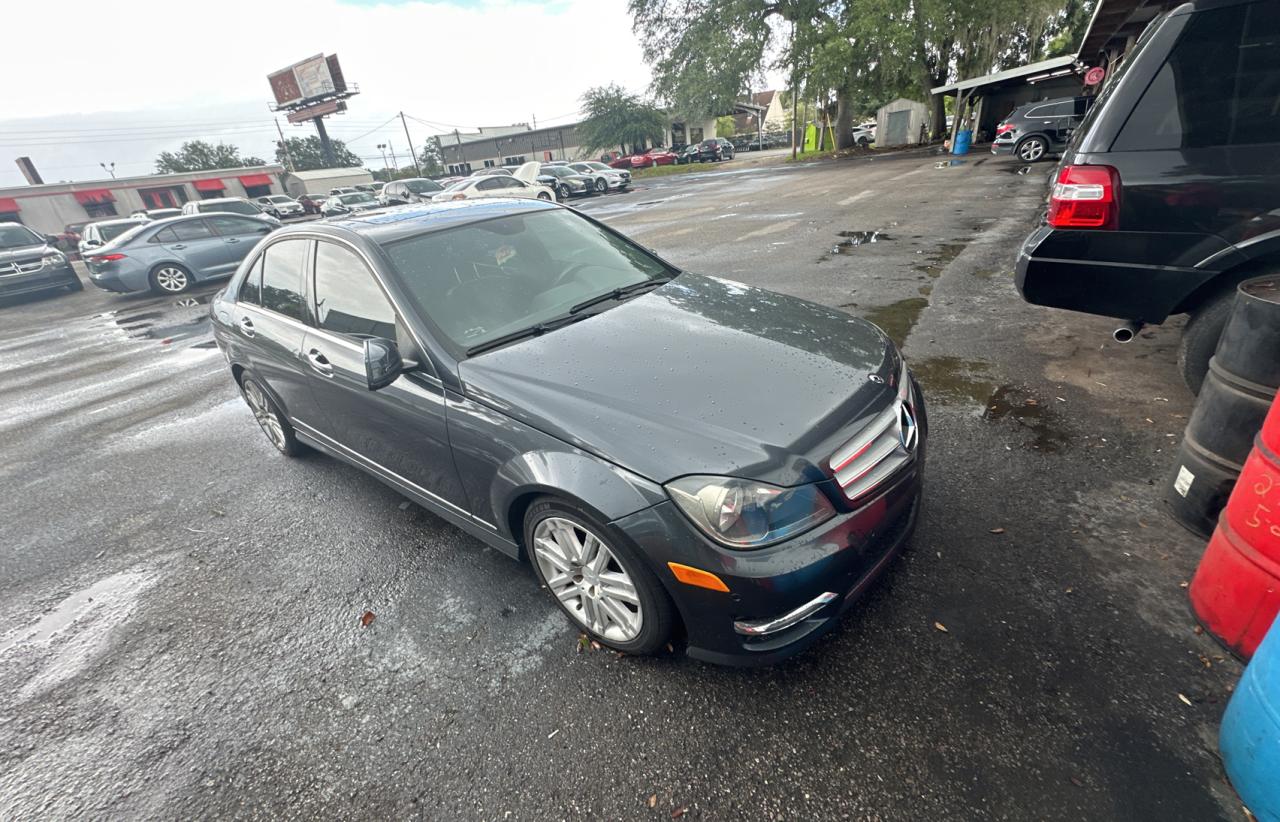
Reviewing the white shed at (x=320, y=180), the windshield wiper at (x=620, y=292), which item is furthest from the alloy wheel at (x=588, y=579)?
the white shed at (x=320, y=180)

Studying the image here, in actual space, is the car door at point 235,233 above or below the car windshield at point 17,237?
below

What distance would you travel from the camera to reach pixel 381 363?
2.31 metres

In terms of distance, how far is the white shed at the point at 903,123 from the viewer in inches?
1220

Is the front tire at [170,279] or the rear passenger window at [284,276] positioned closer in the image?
the rear passenger window at [284,276]

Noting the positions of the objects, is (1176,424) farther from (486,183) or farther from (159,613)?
(486,183)

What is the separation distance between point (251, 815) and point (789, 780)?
1708mm

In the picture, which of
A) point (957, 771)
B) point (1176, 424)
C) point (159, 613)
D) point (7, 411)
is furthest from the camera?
point (7, 411)

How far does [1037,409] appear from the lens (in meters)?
3.51

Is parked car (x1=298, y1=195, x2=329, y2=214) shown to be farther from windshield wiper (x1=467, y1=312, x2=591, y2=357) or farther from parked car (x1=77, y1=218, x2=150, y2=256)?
windshield wiper (x1=467, y1=312, x2=591, y2=357)

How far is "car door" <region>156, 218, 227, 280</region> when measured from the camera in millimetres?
11250

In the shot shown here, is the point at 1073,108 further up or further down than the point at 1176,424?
further up

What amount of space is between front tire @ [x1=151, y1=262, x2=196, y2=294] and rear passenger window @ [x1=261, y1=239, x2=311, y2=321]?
10.6 meters

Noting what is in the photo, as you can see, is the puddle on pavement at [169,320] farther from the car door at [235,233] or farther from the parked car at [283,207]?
the parked car at [283,207]

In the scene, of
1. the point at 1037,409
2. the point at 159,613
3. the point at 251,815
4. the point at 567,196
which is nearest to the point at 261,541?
the point at 159,613
